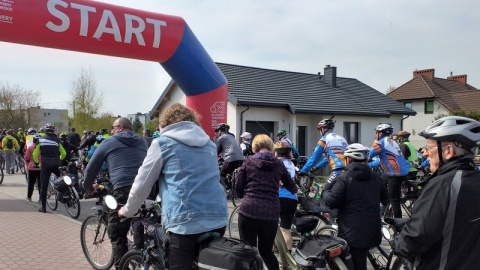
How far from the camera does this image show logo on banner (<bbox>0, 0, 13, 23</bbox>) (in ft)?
23.7

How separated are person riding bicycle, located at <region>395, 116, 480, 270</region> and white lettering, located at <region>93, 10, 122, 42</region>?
734 centimetres

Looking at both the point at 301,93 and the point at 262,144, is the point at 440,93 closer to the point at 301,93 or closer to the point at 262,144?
the point at 301,93

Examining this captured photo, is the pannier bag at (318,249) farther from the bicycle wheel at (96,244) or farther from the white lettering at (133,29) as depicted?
the white lettering at (133,29)

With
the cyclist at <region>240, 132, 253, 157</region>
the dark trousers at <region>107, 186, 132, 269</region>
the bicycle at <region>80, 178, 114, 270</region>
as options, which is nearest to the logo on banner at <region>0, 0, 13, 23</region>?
the bicycle at <region>80, 178, 114, 270</region>

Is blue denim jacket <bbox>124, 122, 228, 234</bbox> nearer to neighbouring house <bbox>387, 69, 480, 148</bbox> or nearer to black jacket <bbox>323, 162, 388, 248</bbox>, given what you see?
black jacket <bbox>323, 162, 388, 248</bbox>

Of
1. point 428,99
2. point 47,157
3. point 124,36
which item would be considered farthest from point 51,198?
point 428,99

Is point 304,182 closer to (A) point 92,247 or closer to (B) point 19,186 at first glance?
(A) point 92,247

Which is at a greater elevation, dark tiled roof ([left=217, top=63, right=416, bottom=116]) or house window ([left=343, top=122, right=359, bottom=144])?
dark tiled roof ([left=217, top=63, right=416, bottom=116])

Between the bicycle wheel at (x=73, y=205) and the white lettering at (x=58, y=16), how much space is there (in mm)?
3407

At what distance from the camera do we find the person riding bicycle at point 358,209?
13.7ft

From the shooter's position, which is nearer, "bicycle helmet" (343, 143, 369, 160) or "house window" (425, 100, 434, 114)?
"bicycle helmet" (343, 143, 369, 160)


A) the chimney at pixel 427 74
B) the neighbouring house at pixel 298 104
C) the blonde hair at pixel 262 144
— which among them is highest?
the chimney at pixel 427 74

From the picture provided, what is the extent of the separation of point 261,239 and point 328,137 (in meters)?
2.96

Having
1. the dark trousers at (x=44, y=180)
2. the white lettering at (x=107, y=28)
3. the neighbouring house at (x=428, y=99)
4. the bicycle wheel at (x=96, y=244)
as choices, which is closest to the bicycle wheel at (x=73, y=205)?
the dark trousers at (x=44, y=180)
